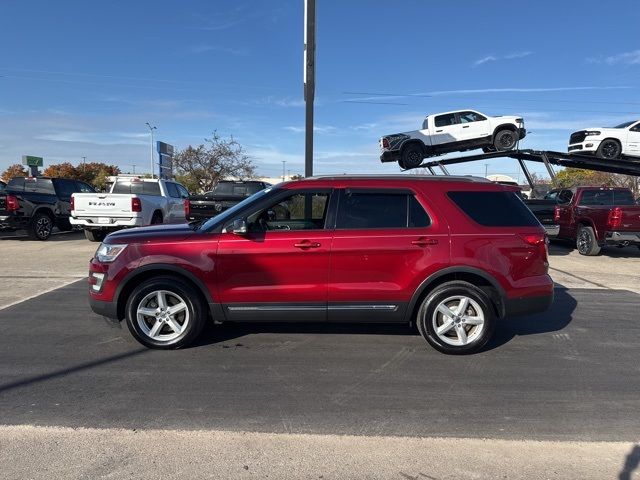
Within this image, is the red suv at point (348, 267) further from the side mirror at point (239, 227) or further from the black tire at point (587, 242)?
the black tire at point (587, 242)

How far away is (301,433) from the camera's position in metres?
3.31

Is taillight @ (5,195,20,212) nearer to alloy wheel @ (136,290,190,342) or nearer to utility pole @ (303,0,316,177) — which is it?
utility pole @ (303,0,316,177)

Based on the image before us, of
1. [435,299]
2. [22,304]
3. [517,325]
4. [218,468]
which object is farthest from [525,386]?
[22,304]

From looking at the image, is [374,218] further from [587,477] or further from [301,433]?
[587,477]

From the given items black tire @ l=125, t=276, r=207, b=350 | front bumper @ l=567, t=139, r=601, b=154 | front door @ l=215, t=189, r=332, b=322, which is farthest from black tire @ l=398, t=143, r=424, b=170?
black tire @ l=125, t=276, r=207, b=350

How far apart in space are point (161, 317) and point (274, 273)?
1.23 m

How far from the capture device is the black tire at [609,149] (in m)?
15.9

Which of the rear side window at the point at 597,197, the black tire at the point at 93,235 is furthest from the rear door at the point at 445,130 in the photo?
the black tire at the point at 93,235

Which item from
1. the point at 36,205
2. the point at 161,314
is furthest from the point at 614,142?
the point at 36,205

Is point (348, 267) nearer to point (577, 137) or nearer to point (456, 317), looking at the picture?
point (456, 317)

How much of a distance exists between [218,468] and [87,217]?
11575 mm

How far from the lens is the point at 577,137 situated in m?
16.7

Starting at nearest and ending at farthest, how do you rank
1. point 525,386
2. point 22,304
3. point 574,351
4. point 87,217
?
1. point 525,386
2. point 574,351
3. point 22,304
4. point 87,217

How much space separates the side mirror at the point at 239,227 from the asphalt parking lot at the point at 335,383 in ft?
4.00
